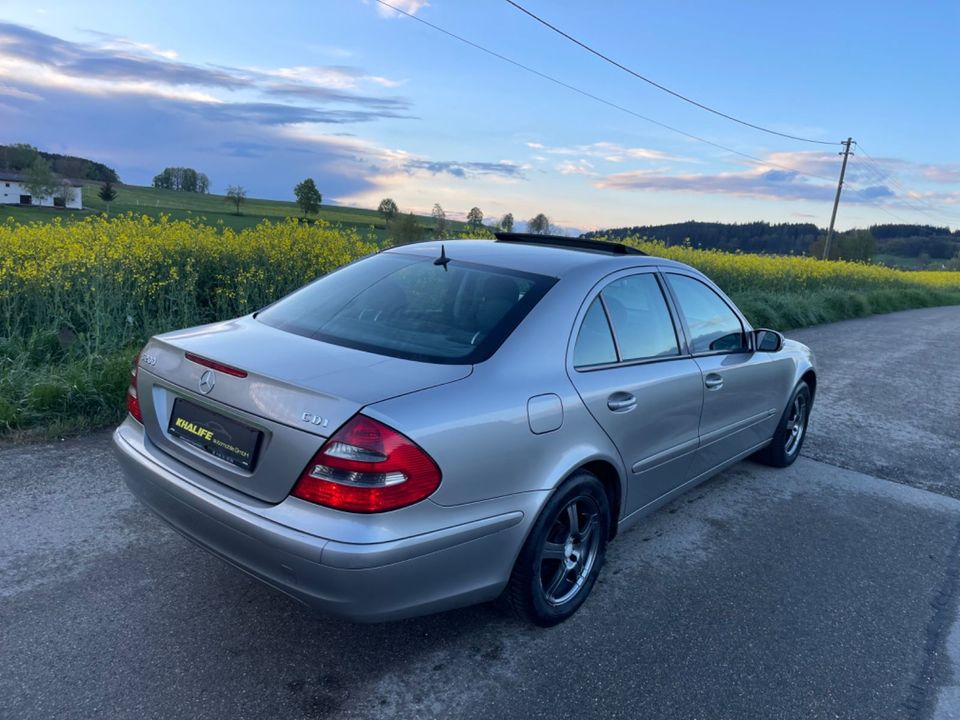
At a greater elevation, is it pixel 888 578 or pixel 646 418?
pixel 646 418

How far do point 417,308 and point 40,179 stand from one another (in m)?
54.9

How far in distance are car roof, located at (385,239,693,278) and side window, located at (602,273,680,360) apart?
10 cm

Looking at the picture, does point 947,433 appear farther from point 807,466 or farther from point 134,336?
point 134,336

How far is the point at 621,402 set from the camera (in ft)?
10.2

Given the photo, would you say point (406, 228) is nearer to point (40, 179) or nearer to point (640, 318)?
point (640, 318)

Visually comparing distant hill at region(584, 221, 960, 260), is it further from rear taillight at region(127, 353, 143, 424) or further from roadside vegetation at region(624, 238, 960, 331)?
rear taillight at region(127, 353, 143, 424)

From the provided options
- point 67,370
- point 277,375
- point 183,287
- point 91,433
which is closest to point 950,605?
point 277,375

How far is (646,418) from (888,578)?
1.69 m

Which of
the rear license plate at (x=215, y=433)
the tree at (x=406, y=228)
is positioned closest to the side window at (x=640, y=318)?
the rear license plate at (x=215, y=433)

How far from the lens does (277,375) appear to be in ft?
7.93

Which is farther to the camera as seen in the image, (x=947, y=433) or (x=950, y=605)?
(x=947, y=433)

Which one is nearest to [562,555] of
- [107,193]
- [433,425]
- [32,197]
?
[433,425]

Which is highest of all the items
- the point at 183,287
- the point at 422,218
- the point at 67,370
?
the point at 422,218

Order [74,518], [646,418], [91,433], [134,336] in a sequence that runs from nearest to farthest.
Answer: [646,418]
[74,518]
[91,433]
[134,336]
